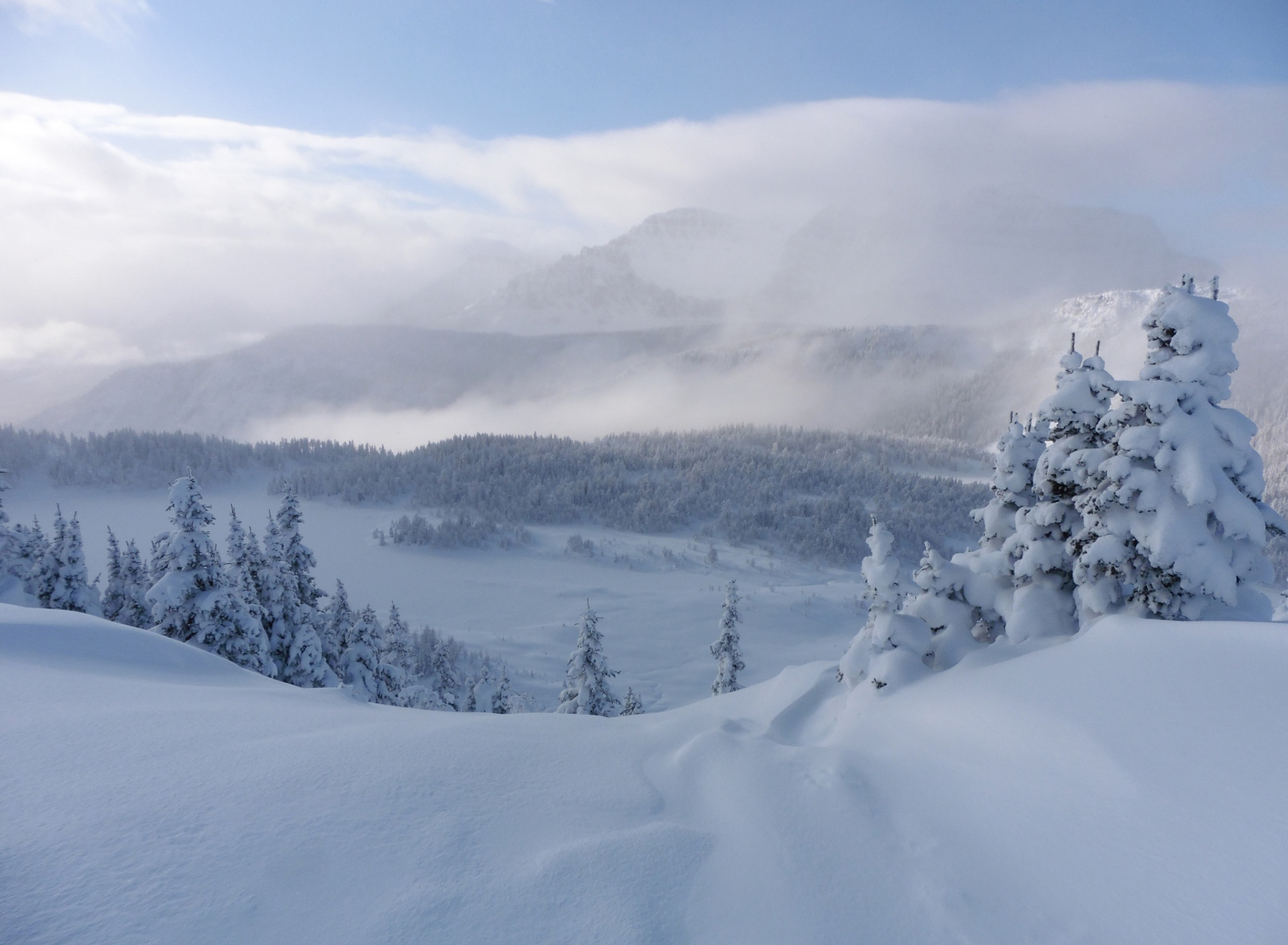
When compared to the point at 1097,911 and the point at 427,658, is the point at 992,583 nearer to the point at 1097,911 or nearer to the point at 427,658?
the point at 1097,911

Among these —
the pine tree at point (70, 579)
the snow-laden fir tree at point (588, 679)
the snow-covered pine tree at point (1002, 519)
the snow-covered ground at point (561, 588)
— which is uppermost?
the snow-covered pine tree at point (1002, 519)

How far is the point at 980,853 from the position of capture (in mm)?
5914

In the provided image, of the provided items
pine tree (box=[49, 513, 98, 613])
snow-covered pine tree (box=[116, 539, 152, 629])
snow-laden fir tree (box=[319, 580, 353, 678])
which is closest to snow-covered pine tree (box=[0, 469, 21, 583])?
pine tree (box=[49, 513, 98, 613])

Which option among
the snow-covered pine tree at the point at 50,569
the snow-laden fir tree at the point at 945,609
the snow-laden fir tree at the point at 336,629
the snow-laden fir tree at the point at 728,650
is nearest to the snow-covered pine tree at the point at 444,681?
the snow-laden fir tree at the point at 336,629

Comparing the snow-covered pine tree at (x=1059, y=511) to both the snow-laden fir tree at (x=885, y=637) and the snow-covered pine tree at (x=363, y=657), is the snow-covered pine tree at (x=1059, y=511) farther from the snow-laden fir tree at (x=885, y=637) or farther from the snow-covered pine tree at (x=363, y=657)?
the snow-covered pine tree at (x=363, y=657)

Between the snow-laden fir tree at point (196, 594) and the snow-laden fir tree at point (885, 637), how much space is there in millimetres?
21242

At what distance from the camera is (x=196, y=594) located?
74.0 ft

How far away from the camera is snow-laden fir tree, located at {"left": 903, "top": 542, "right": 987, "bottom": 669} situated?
13.2m

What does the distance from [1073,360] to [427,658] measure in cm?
4641

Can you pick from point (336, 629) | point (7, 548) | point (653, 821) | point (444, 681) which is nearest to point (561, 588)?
point (444, 681)

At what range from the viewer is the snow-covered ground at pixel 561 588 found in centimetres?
5809

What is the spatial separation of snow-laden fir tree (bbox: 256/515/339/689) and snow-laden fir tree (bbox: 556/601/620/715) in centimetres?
997

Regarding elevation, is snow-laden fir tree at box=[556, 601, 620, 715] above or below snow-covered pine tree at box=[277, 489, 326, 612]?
below

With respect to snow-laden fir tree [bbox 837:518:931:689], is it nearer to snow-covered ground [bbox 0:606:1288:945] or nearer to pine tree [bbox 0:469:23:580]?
snow-covered ground [bbox 0:606:1288:945]
